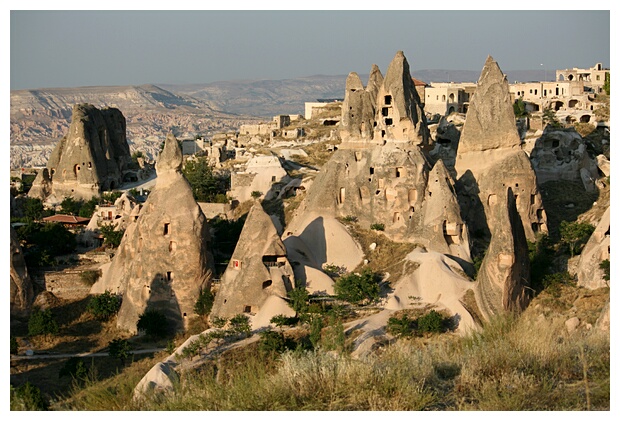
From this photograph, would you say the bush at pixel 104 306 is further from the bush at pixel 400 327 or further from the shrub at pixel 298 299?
the bush at pixel 400 327

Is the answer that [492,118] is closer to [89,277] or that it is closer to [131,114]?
[89,277]

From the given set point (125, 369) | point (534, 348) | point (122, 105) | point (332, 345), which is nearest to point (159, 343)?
point (125, 369)

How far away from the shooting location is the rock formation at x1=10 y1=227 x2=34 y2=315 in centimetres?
2780

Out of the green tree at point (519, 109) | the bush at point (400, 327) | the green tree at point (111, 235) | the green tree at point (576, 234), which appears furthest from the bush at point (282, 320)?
the green tree at point (519, 109)

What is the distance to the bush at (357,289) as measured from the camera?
24906 mm

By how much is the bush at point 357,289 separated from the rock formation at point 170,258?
12.4ft

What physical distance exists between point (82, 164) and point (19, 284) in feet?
48.0

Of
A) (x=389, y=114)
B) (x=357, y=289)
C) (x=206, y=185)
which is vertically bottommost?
(x=357, y=289)

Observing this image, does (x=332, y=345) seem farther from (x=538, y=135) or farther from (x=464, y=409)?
(x=538, y=135)

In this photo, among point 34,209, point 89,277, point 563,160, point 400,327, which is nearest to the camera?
point 400,327

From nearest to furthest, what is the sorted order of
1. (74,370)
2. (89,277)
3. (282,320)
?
1. (74,370)
2. (282,320)
3. (89,277)

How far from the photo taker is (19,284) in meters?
28.0

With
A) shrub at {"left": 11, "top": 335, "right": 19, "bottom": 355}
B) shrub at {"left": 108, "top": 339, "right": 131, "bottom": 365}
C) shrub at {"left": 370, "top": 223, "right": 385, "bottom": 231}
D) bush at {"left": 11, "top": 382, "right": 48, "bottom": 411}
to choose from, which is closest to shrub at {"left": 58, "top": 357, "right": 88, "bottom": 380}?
shrub at {"left": 108, "top": 339, "right": 131, "bottom": 365}

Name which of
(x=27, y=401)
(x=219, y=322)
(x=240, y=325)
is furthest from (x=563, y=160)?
(x=27, y=401)
